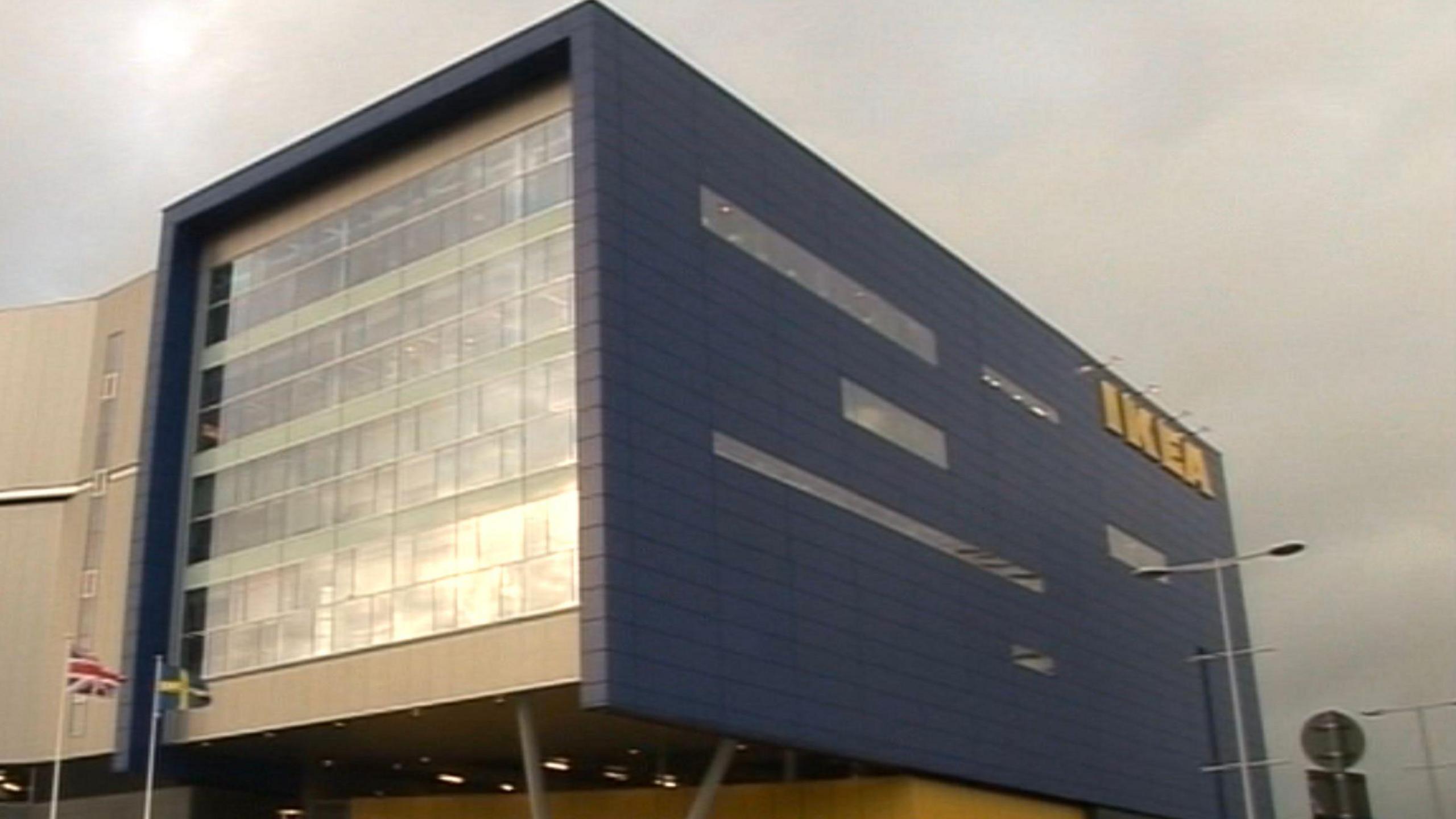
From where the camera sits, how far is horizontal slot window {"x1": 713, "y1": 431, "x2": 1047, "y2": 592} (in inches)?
1826

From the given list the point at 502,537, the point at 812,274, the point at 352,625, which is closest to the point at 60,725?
the point at 352,625

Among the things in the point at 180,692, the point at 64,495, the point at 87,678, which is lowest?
the point at 87,678

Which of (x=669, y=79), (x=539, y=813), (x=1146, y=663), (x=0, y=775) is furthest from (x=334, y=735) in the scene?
(x=1146, y=663)

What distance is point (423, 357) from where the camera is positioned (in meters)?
47.5

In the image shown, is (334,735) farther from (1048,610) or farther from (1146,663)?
(1146,663)

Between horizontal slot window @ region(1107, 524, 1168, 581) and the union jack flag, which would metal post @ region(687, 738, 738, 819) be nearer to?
the union jack flag

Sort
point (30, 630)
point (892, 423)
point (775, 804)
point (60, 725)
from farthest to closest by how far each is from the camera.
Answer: point (775, 804) → point (30, 630) → point (892, 423) → point (60, 725)

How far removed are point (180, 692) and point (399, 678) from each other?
6.79 m

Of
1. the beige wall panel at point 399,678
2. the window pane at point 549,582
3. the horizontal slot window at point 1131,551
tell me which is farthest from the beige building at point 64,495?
the horizontal slot window at point 1131,551

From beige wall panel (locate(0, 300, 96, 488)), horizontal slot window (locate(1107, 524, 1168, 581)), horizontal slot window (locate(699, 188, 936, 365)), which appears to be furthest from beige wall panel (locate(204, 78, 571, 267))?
horizontal slot window (locate(1107, 524, 1168, 581))

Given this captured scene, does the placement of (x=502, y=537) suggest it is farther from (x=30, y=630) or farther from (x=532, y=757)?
(x=30, y=630)

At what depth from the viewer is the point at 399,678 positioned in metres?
44.9

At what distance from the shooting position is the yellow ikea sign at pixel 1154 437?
7344 centimetres

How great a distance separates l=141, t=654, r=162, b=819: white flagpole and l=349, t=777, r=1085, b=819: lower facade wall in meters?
11.9
